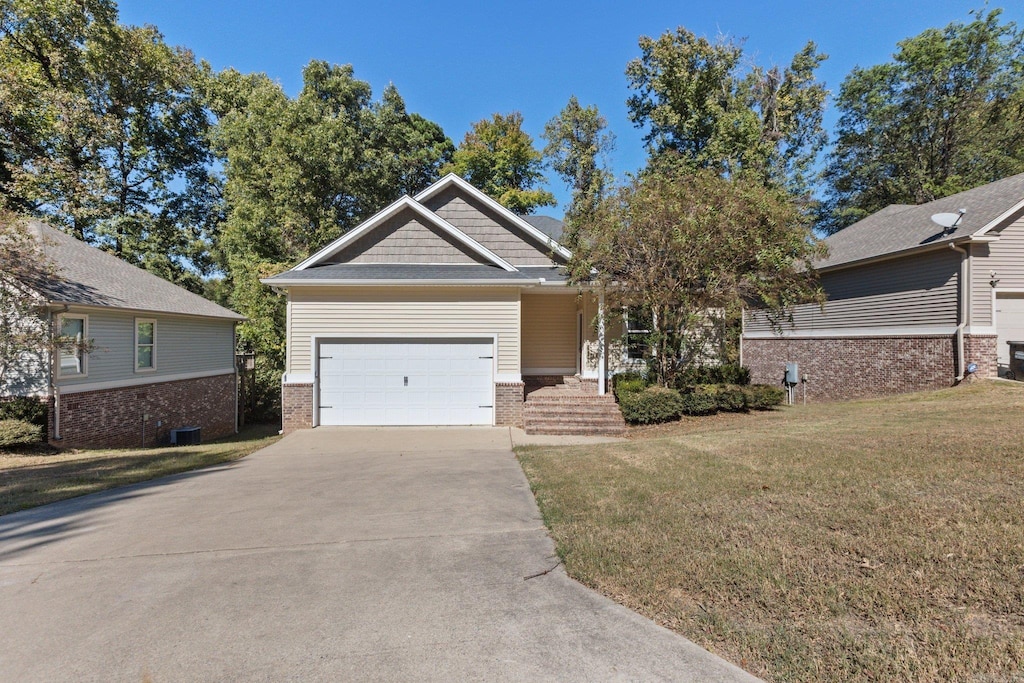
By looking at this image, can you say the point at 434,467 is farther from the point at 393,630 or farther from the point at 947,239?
the point at 947,239

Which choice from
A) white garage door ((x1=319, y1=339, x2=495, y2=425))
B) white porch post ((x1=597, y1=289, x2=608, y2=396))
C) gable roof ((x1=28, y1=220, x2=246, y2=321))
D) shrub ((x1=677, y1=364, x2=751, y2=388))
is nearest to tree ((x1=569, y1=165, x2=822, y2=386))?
white porch post ((x1=597, y1=289, x2=608, y2=396))

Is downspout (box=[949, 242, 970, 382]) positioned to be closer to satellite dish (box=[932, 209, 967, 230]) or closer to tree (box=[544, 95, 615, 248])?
satellite dish (box=[932, 209, 967, 230])

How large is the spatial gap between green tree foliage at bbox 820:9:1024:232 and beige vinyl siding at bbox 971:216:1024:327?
14822 mm

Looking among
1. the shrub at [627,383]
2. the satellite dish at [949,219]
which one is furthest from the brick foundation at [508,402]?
the satellite dish at [949,219]

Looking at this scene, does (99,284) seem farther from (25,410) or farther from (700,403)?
(700,403)

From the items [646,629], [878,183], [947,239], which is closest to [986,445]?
[646,629]

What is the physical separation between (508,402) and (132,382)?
34.5 feet

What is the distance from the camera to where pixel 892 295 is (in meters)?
14.4

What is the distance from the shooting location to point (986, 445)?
6238 mm

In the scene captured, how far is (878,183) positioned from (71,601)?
37.2 metres

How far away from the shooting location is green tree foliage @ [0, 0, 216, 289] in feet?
63.4

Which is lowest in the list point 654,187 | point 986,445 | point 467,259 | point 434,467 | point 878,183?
point 434,467

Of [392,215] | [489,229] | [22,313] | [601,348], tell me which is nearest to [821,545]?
[601,348]

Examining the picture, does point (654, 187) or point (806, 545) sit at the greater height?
point (654, 187)
